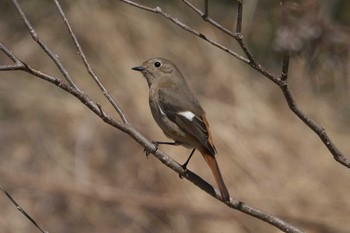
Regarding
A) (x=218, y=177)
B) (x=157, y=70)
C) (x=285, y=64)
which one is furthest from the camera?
(x=157, y=70)

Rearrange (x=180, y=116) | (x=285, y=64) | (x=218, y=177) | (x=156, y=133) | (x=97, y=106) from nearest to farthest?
1. (x=285, y=64)
2. (x=97, y=106)
3. (x=218, y=177)
4. (x=180, y=116)
5. (x=156, y=133)

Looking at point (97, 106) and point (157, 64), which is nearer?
point (97, 106)

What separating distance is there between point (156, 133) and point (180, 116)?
3.41 metres

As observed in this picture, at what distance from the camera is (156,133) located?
7.71 m

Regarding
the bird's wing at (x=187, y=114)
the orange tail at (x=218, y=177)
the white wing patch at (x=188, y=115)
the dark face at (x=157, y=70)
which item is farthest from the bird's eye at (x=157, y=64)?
the orange tail at (x=218, y=177)

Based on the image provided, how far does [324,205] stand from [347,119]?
127 cm

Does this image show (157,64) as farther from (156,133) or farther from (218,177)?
(156,133)

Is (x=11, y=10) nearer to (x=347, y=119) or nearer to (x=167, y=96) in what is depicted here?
(x=347, y=119)

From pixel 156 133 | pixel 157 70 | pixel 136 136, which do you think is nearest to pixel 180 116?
pixel 157 70

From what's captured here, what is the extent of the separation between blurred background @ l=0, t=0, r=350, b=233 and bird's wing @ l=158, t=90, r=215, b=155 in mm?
2212

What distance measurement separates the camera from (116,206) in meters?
7.41

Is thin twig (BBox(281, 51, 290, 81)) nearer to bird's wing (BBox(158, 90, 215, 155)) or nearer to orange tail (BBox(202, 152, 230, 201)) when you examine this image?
orange tail (BBox(202, 152, 230, 201))

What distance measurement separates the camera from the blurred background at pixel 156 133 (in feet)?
24.3

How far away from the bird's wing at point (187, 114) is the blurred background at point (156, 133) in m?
2.21
